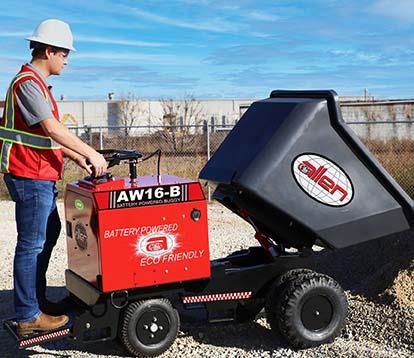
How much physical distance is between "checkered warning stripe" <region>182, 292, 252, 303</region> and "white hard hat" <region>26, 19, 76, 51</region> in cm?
194

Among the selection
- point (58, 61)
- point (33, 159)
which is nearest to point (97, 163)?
point (33, 159)

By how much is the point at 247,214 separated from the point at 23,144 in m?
1.68

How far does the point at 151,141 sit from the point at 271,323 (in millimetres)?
16473

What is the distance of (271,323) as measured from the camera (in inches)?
196

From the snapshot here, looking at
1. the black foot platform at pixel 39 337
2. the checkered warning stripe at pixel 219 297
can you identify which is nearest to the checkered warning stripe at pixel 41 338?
the black foot platform at pixel 39 337

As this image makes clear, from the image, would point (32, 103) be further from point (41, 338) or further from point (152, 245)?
point (41, 338)

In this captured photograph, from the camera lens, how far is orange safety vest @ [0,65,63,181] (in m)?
4.49

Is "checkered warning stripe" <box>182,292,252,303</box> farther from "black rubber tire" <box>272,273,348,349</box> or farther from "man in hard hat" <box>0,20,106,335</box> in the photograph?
"man in hard hat" <box>0,20,106,335</box>

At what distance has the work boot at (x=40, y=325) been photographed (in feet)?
15.2

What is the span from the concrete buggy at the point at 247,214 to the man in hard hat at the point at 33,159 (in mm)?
229

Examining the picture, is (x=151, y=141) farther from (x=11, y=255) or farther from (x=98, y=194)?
(x=98, y=194)

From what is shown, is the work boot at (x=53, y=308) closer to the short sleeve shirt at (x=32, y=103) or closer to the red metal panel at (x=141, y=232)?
the red metal panel at (x=141, y=232)

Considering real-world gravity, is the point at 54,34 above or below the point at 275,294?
above

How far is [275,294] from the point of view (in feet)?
16.2
